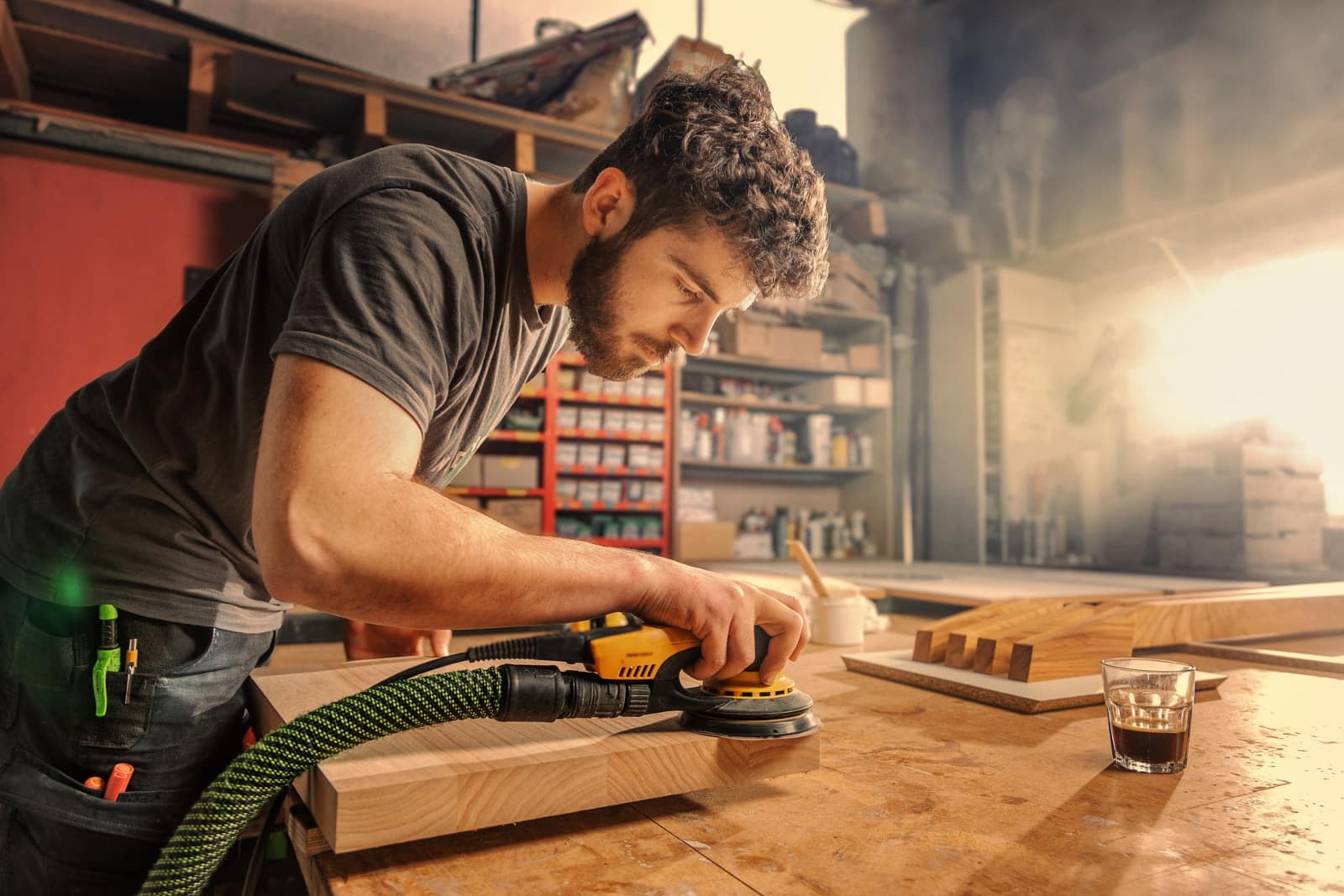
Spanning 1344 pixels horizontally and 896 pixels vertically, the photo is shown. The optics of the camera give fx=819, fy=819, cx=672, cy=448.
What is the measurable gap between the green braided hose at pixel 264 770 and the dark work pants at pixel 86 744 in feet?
1.44

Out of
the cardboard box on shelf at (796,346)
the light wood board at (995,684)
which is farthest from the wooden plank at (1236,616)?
the cardboard box on shelf at (796,346)

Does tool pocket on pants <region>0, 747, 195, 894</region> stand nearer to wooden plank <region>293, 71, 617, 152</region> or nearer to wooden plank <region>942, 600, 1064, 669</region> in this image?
wooden plank <region>942, 600, 1064, 669</region>

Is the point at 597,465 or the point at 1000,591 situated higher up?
the point at 597,465

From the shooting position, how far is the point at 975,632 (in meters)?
1.17

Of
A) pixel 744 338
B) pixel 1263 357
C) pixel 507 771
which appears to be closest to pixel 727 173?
pixel 507 771

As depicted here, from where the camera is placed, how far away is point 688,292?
1041mm

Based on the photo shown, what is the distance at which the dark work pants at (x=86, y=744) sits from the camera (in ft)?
2.99

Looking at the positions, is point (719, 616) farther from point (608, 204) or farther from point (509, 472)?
point (509, 472)

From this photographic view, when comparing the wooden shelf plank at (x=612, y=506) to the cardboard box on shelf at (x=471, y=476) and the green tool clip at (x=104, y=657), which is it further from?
the green tool clip at (x=104, y=657)

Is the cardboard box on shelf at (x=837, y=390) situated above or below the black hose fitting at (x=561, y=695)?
above

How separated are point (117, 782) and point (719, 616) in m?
0.73

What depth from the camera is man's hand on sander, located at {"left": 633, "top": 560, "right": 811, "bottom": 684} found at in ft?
2.32

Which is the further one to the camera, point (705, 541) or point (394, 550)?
point (705, 541)

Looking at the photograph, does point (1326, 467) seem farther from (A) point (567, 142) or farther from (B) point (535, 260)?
(B) point (535, 260)
